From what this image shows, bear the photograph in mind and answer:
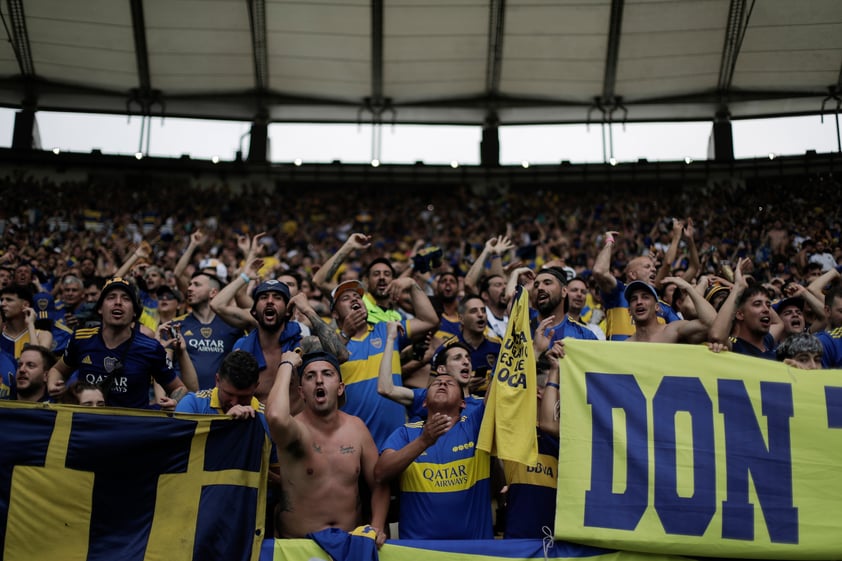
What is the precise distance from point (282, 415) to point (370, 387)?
163cm

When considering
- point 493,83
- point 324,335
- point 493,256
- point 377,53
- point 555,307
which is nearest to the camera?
point 324,335

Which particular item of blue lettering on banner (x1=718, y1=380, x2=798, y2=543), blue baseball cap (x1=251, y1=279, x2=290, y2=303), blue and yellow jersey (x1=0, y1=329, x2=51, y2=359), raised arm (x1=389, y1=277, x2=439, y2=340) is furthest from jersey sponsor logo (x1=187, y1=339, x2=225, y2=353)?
blue lettering on banner (x1=718, y1=380, x2=798, y2=543)

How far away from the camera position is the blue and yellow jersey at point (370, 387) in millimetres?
6113

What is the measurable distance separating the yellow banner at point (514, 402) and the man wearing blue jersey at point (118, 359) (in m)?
2.48

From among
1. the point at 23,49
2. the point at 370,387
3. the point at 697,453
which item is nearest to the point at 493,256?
the point at 370,387

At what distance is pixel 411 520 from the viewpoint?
5.04m

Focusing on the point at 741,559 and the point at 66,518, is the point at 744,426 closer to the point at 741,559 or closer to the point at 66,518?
the point at 741,559

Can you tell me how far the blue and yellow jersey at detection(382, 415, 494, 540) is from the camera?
16.4ft

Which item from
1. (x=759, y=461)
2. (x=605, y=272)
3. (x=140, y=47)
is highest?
(x=140, y=47)

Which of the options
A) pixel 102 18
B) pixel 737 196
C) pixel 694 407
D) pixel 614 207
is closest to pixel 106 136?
pixel 102 18

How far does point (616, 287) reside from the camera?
7.57 m

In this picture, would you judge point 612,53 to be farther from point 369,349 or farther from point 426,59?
point 369,349

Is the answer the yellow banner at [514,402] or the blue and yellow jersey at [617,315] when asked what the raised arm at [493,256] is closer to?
the blue and yellow jersey at [617,315]

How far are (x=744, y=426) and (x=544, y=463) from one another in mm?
1324
